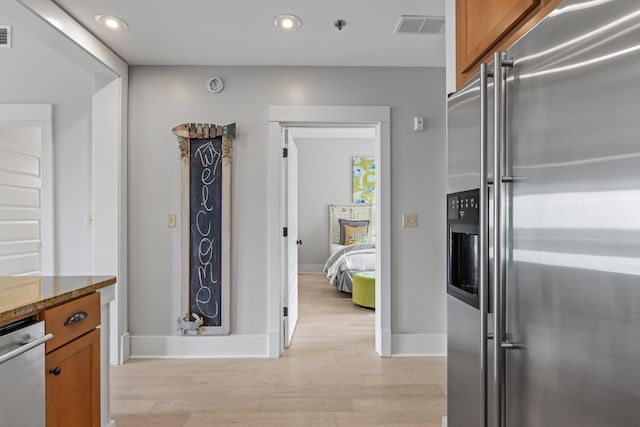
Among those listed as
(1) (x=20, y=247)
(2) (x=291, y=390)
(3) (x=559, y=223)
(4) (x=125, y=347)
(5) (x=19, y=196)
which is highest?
(5) (x=19, y=196)

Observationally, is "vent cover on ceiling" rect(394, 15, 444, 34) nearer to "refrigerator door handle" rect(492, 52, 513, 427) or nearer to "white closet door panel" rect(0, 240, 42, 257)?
"refrigerator door handle" rect(492, 52, 513, 427)

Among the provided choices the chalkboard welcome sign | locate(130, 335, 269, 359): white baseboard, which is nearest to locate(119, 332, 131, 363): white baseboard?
locate(130, 335, 269, 359): white baseboard

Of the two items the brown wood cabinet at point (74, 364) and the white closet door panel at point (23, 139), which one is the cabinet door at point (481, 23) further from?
the white closet door panel at point (23, 139)

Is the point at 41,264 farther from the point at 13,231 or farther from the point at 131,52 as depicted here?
the point at 131,52

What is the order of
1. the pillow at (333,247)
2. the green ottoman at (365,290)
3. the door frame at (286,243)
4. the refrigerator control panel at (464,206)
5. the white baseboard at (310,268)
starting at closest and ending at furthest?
1. the refrigerator control panel at (464,206)
2. the door frame at (286,243)
3. the green ottoman at (365,290)
4. the pillow at (333,247)
5. the white baseboard at (310,268)

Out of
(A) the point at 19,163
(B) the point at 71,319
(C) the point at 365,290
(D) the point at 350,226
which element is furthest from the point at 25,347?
(D) the point at 350,226

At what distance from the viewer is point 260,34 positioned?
2.66 metres

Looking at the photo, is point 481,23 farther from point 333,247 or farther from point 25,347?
point 333,247

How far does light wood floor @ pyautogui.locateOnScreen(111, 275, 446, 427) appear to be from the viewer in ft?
7.28

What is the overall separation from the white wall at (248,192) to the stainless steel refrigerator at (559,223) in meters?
1.82

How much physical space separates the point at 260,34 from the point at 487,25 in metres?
1.72

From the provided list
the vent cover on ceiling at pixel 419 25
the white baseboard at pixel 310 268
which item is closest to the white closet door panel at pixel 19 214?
the vent cover on ceiling at pixel 419 25

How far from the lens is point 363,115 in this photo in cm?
319

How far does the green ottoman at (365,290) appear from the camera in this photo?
4.73 meters
